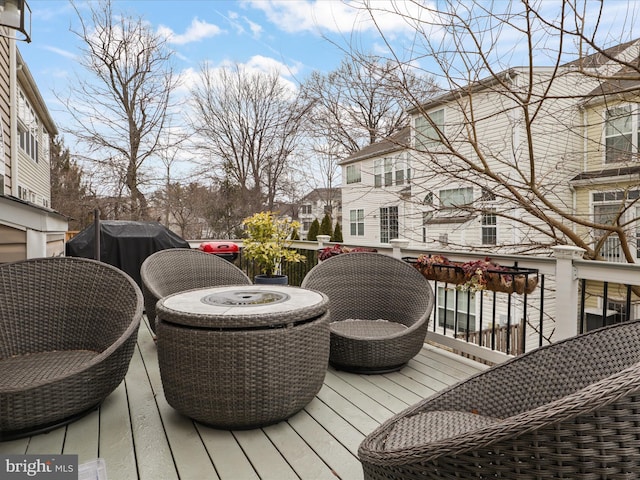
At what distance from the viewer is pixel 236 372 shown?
1.87 meters

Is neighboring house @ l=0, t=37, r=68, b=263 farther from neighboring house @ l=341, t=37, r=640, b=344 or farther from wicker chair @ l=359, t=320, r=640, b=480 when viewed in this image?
neighboring house @ l=341, t=37, r=640, b=344

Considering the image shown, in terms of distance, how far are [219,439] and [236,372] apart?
34cm

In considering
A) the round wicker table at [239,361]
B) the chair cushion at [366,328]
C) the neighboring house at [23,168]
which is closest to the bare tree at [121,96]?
the neighboring house at [23,168]

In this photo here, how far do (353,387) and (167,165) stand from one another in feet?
43.2

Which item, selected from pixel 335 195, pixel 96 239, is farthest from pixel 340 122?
pixel 335 195

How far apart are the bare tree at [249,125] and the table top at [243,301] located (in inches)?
549

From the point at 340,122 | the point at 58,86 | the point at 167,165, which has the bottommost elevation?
the point at 340,122

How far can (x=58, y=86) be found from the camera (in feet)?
39.0

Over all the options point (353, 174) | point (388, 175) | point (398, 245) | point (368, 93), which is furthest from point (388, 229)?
point (398, 245)

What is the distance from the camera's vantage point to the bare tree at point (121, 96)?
12.2 metres

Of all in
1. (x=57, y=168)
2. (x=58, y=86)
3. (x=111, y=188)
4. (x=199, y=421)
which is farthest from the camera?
(x=57, y=168)

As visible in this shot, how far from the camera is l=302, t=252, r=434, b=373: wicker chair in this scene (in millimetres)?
2732

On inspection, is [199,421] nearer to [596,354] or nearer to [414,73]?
[596,354]

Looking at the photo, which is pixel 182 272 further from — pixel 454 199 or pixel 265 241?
pixel 454 199
